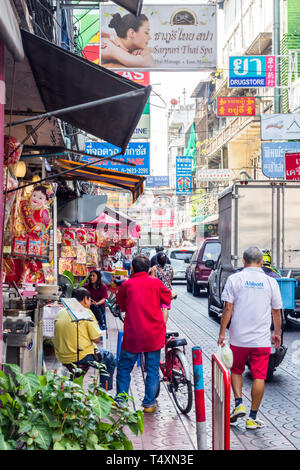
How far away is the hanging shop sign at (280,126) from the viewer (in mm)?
23062

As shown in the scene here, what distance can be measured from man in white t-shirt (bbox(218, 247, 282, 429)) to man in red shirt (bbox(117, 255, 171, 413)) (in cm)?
80

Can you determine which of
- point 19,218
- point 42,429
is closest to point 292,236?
point 19,218

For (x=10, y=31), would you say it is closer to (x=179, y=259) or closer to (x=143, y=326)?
(x=143, y=326)

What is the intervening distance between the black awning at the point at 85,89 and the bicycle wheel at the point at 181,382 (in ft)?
8.41

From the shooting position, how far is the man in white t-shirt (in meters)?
7.02

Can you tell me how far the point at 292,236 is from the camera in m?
15.6

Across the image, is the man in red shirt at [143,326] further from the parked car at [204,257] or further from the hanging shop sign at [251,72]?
the parked car at [204,257]

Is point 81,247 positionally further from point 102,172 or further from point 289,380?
point 289,380

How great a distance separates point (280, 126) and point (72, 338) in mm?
A: 17413

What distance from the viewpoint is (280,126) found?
76.0 ft

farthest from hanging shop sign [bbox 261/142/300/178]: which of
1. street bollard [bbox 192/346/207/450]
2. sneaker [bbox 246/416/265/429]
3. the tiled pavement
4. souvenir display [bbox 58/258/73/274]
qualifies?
street bollard [bbox 192/346/207/450]

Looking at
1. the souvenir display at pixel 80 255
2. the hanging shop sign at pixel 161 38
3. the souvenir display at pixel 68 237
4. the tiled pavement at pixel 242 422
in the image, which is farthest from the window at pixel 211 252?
the tiled pavement at pixel 242 422

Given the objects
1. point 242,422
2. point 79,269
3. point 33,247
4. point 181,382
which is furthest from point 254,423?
point 79,269

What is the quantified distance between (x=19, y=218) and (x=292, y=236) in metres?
10.3
